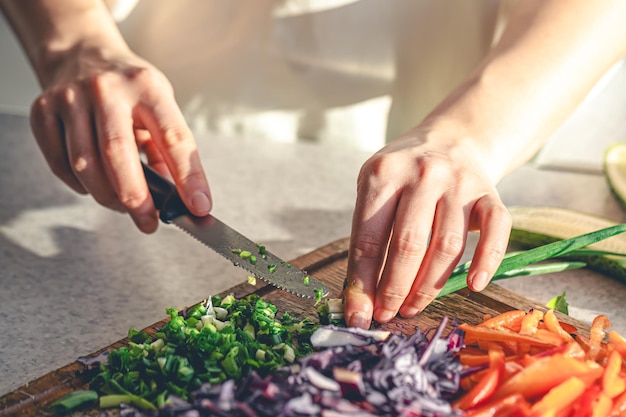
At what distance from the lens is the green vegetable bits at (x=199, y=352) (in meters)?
1.29

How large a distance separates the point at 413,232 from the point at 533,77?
0.67 metres

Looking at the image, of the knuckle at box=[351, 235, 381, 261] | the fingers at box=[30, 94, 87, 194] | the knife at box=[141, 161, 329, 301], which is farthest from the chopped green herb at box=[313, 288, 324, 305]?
the fingers at box=[30, 94, 87, 194]

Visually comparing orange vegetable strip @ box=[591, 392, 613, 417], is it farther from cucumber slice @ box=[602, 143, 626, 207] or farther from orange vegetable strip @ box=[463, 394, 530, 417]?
cucumber slice @ box=[602, 143, 626, 207]

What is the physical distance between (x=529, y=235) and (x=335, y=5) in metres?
1.09

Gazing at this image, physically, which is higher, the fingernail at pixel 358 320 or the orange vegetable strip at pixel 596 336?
the orange vegetable strip at pixel 596 336

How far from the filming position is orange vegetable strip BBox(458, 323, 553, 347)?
4.41 feet

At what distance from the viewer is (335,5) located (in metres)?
2.53

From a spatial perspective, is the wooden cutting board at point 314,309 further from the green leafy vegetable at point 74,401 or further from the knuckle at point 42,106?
the knuckle at point 42,106

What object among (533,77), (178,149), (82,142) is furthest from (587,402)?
(82,142)

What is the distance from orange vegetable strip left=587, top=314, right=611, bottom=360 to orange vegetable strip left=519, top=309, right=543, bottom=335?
0.35ft

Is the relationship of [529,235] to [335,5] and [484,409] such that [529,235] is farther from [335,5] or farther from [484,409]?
[335,5]

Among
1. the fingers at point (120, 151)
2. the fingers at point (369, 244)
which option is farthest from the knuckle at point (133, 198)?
the fingers at point (369, 244)

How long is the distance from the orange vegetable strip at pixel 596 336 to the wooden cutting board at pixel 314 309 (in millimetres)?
77

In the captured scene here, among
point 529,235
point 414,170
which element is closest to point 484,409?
point 414,170
